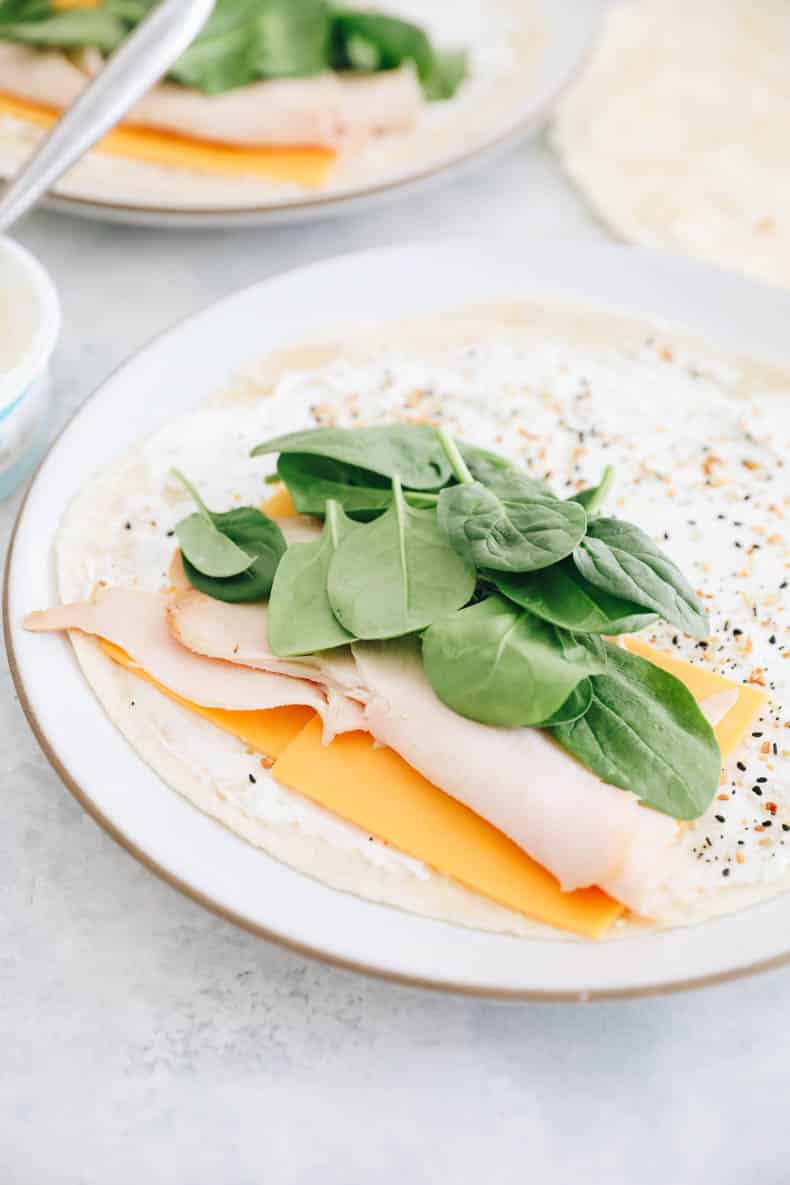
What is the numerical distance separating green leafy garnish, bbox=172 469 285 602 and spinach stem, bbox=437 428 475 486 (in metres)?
0.22

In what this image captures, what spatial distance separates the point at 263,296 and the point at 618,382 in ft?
1.80

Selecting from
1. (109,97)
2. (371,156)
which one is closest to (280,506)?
(109,97)

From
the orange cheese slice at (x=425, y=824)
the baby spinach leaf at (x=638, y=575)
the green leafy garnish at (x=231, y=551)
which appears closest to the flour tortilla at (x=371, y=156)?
the green leafy garnish at (x=231, y=551)

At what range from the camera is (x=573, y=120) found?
252cm

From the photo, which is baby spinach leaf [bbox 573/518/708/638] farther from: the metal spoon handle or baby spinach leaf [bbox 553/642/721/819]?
the metal spoon handle

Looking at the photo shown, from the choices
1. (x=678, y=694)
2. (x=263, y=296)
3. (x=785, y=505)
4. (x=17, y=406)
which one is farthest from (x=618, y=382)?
(x=17, y=406)

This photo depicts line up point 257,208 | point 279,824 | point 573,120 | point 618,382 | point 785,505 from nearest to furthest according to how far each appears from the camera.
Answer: point 279,824 < point 785,505 < point 618,382 < point 257,208 < point 573,120

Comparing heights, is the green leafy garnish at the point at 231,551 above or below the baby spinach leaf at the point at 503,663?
below

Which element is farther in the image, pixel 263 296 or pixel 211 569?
pixel 263 296

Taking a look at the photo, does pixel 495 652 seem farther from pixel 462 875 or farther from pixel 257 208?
pixel 257 208

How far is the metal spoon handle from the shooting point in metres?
1.85

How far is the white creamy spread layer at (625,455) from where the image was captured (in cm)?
146

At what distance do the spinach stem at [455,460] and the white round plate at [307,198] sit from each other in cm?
70

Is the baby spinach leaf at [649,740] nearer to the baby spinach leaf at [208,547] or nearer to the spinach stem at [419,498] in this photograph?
the spinach stem at [419,498]
